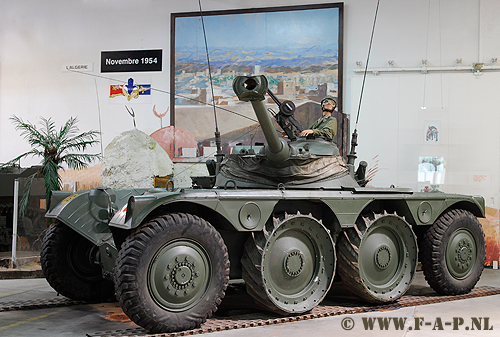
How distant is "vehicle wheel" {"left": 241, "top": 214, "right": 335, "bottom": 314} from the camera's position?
5957mm

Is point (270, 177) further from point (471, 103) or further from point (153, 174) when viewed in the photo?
point (471, 103)

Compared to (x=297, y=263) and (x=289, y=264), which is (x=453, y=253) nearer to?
(x=297, y=263)

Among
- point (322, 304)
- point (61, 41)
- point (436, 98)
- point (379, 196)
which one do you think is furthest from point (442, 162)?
point (61, 41)

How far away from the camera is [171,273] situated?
17.5ft

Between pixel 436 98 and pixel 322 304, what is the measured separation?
554cm

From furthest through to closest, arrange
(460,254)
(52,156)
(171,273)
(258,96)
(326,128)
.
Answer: (52,156) → (460,254) → (326,128) → (258,96) → (171,273)

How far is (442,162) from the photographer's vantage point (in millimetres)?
10461

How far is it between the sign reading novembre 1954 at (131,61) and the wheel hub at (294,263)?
6.60m

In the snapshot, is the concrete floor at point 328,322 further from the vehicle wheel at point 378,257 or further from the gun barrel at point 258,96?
the gun barrel at point 258,96

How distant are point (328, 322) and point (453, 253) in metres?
2.67

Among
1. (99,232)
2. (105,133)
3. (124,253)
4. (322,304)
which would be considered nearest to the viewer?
(124,253)

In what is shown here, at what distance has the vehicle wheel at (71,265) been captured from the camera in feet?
22.6

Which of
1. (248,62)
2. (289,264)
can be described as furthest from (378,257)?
(248,62)

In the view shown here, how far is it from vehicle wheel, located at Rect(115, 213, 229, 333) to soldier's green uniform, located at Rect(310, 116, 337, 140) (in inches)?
98.6
